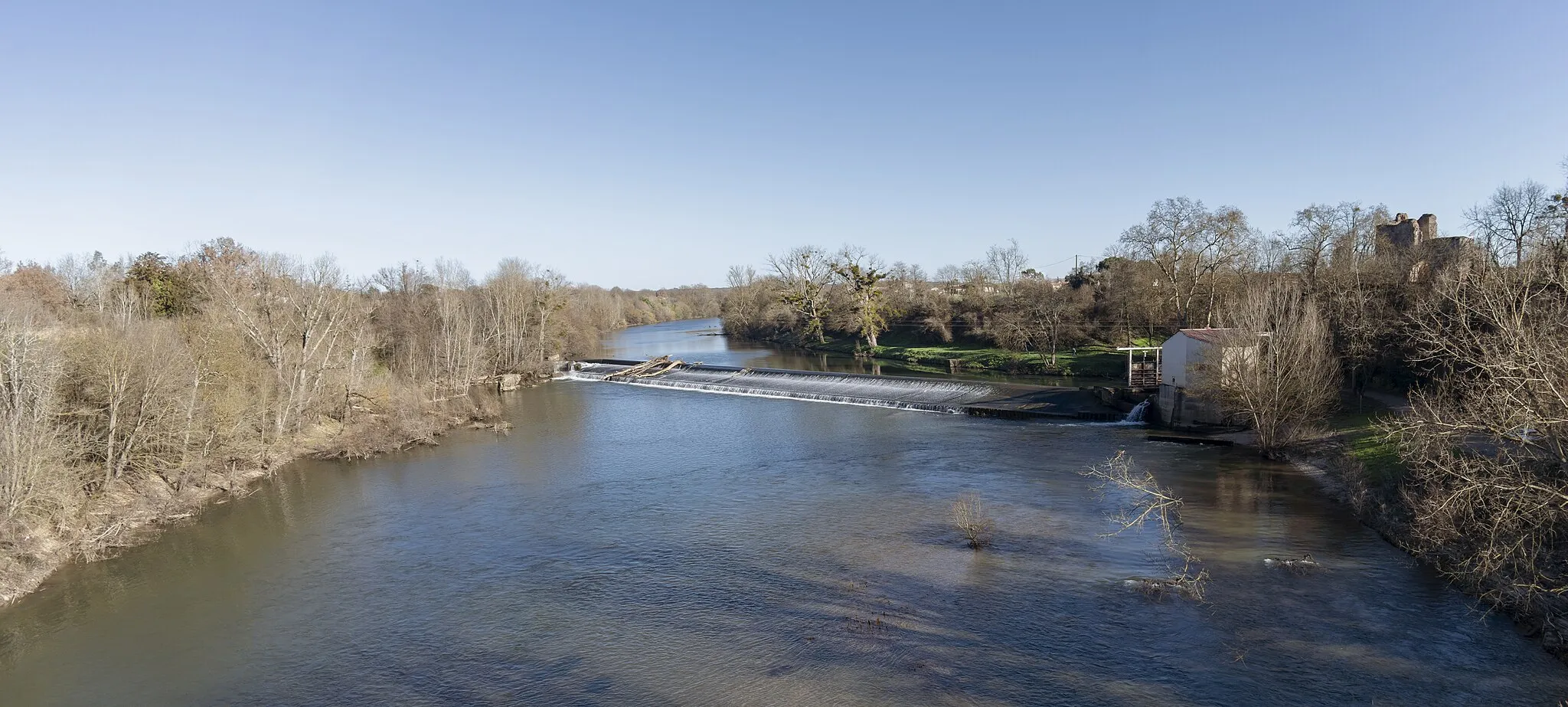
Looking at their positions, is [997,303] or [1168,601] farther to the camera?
[997,303]

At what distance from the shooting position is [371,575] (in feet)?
55.1

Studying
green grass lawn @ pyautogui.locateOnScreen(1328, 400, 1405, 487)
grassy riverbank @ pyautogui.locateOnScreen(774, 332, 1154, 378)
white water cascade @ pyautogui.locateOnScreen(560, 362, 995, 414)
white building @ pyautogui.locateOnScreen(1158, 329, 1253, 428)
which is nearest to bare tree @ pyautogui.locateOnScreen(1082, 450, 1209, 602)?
green grass lawn @ pyautogui.locateOnScreen(1328, 400, 1405, 487)

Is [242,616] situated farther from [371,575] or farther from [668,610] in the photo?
[668,610]

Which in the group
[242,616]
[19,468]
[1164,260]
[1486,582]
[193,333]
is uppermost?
[1164,260]

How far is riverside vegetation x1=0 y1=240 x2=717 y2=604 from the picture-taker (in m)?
17.1

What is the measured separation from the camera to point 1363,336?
27.5 meters

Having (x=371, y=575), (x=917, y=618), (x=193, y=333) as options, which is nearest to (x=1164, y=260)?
(x=917, y=618)

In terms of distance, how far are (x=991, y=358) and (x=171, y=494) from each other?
41450 millimetres

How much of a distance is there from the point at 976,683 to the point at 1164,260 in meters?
41.6

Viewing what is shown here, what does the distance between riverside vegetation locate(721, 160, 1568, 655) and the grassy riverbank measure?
0.27 meters

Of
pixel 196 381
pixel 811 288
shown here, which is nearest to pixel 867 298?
pixel 811 288

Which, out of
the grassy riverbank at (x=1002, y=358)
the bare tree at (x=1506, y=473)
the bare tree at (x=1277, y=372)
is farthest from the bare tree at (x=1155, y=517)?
the grassy riverbank at (x=1002, y=358)

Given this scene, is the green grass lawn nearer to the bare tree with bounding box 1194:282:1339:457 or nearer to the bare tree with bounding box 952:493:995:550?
the bare tree with bounding box 1194:282:1339:457

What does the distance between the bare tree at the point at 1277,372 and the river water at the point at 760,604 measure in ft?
4.87
